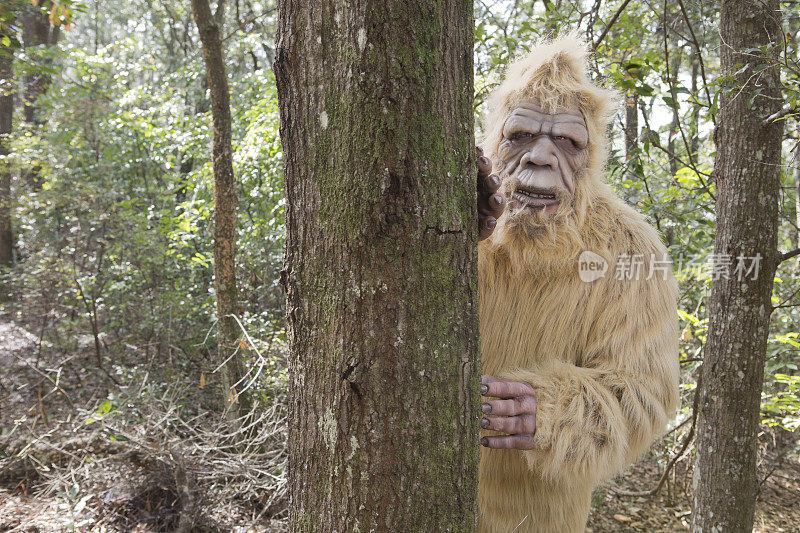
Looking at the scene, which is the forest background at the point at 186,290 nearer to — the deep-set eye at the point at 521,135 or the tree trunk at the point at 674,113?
the tree trunk at the point at 674,113

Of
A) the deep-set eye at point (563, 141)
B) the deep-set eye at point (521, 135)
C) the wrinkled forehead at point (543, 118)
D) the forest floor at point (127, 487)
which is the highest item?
the wrinkled forehead at point (543, 118)

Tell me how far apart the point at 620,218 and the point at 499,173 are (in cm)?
58

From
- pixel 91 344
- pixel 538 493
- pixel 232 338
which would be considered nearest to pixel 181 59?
pixel 91 344

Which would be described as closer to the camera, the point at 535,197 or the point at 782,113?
the point at 535,197

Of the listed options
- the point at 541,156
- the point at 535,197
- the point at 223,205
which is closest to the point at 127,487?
the point at 223,205

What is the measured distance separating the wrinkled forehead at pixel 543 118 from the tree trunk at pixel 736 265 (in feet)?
4.64

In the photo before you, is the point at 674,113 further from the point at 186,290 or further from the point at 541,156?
the point at 186,290

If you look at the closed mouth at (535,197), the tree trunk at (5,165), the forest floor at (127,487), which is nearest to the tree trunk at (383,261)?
the closed mouth at (535,197)

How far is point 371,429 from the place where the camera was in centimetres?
113

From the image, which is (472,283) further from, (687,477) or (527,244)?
(687,477)

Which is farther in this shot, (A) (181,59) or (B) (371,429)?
(A) (181,59)

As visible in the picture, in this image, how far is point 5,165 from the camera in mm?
7789

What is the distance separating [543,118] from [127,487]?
4229 mm

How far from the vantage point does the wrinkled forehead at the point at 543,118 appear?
253 cm
